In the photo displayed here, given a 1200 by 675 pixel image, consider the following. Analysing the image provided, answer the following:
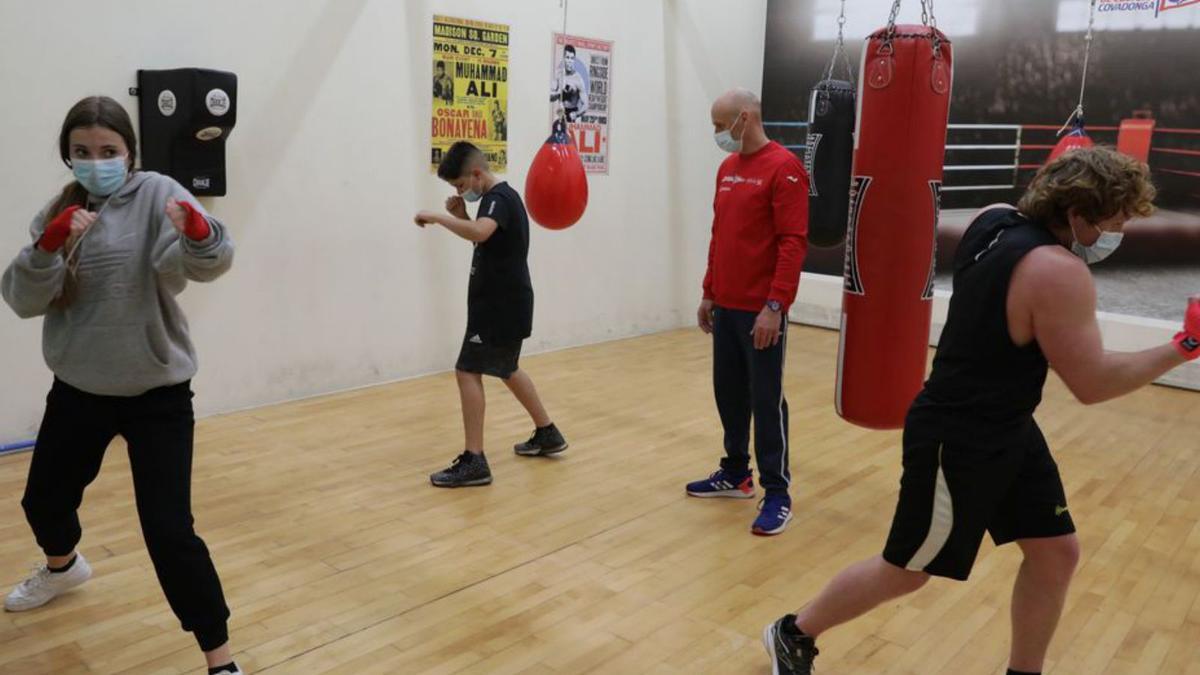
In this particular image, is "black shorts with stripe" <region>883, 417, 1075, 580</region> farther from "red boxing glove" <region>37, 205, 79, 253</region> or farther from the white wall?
the white wall

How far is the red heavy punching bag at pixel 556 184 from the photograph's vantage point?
164 inches

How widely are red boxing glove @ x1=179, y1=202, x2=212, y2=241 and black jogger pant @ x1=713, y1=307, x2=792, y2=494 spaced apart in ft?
6.60

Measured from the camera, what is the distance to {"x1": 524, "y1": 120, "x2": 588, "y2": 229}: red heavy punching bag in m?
4.18

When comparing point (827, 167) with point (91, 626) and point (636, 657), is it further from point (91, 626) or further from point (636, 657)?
point (91, 626)

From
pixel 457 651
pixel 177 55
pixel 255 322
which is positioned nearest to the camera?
pixel 457 651

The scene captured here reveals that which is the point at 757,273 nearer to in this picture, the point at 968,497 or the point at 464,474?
the point at 464,474

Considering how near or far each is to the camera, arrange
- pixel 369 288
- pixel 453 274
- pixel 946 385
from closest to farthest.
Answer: pixel 946 385, pixel 369 288, pixel 453 274

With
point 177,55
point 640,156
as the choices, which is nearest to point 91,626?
point 177,55

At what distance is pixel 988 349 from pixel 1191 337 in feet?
1.24

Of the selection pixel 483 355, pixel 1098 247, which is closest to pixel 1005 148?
pixel 483 355

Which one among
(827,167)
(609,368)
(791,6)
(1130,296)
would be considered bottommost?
(609,368)

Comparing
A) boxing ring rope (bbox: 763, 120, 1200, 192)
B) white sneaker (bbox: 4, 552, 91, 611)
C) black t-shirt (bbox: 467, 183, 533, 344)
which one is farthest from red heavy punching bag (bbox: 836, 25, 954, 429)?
boxing ring rope (bbox: 763, 120, 1200, 192)

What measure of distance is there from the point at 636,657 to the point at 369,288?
10.8 ft

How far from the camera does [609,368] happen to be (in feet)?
20.2
